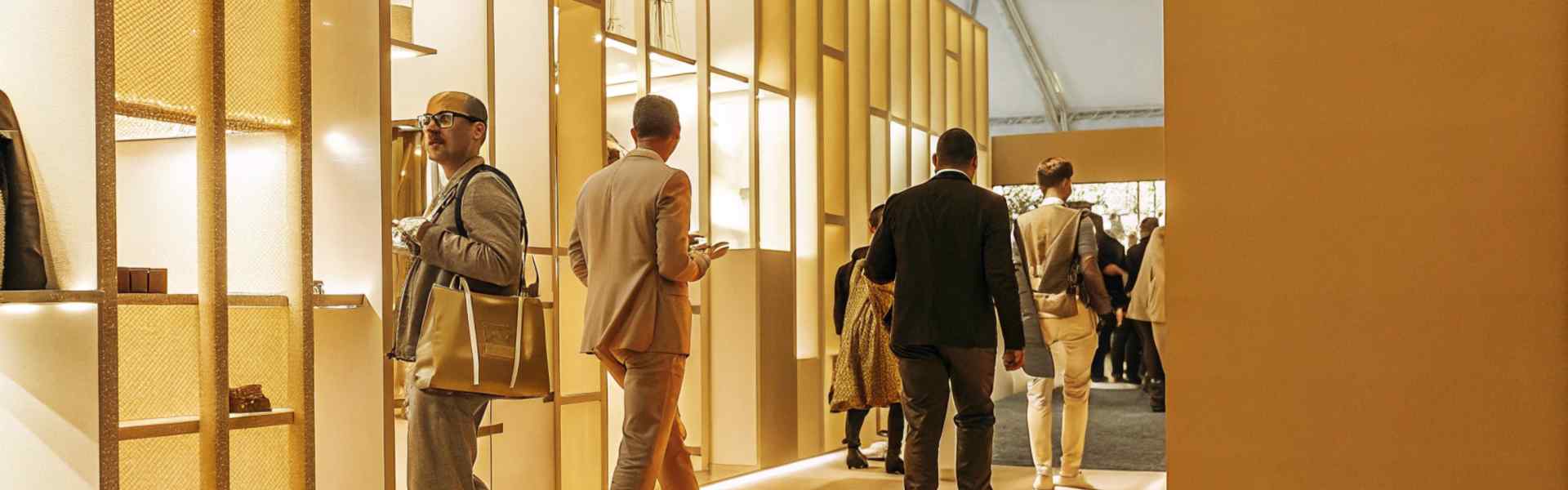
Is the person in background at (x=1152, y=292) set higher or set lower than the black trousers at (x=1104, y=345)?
higher

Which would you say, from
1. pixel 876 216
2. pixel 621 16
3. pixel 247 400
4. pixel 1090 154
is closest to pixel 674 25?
pixel 621 16

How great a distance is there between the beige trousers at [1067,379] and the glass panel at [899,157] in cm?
282

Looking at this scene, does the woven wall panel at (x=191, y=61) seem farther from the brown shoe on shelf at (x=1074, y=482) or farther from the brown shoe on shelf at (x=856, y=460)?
the brown shoe on shelf at (x=856, y=460)

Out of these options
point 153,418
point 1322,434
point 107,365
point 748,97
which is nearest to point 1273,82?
point 1322,434

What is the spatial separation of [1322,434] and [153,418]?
2575 mm

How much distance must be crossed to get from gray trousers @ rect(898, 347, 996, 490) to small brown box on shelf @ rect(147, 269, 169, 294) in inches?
83.7

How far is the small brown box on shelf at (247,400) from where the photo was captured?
3242 millimetres

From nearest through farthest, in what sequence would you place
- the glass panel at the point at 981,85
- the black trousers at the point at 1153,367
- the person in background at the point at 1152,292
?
the person in background at the point at 1152,292 → the black trousers at the point at 1153,367 → the glass panel at the point at 981,85

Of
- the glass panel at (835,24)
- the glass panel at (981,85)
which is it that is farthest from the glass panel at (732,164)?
the glass panel at (981,85)

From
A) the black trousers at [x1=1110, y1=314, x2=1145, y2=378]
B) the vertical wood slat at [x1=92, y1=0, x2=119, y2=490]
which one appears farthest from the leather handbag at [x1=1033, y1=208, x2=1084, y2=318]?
the black trousers at [x1=1110, y1=314, x2=1145, y2=378]

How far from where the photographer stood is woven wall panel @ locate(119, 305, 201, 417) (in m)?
3.03

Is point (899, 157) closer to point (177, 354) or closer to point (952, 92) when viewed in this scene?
point (952, 92)

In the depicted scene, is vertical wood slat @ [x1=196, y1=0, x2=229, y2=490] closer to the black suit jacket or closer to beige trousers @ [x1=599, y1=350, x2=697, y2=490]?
beige trousers @ [x1=599, y1=350, x2=697, y2=490]

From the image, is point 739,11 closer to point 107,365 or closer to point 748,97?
point 748,97
